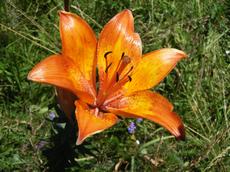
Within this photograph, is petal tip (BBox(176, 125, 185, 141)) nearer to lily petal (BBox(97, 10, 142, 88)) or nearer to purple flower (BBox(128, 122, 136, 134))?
lily petal (BBox(97, 10, 142, 88))

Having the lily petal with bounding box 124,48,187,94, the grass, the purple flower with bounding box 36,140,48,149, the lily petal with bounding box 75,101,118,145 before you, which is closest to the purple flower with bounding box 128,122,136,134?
the grass

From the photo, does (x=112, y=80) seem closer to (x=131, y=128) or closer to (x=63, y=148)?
(x=63, y=148)

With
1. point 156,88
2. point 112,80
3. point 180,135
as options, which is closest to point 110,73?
point 112,80

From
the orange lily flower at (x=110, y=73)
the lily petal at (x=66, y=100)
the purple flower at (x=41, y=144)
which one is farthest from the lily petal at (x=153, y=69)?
the purple flower at (x=41, y=144)

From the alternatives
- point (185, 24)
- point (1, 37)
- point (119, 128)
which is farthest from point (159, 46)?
point (1, 37)

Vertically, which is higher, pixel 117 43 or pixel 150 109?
pixel 117 43

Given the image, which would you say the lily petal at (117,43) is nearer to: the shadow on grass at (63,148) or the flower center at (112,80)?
the flower center at (112,80)
